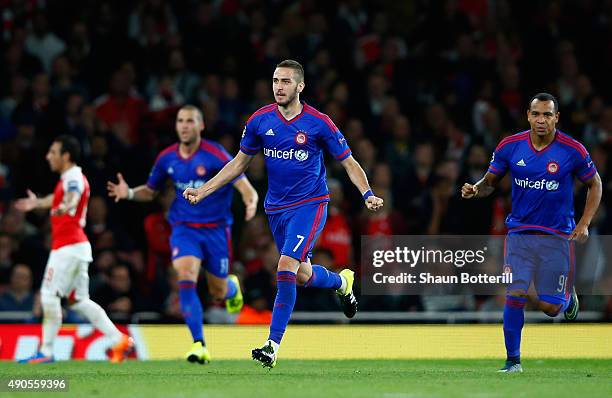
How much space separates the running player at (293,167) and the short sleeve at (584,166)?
2.02m

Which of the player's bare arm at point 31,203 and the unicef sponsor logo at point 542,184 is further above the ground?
Result: the unicef sponsor logo at point 542,184

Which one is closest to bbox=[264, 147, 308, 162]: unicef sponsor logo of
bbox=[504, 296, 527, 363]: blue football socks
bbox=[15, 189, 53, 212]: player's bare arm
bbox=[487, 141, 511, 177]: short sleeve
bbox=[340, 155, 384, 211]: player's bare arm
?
bbox=[340, 155, 384, 211]: player's bare arm

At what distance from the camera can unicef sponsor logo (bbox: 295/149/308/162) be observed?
36.0ft

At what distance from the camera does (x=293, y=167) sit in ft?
36.0

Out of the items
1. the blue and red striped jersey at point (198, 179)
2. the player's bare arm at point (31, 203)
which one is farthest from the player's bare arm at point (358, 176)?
the player's bare arm at point (31, 203)

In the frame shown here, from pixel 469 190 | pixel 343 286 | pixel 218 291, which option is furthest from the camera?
pixel 218 291

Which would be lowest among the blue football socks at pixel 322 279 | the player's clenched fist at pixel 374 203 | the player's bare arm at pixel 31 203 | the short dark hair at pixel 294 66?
the blue football socks at pixel 322 279

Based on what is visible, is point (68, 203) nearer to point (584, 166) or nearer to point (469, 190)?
point (469, 190)

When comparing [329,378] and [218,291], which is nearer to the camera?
[329,378]

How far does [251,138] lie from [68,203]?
254 centimetres

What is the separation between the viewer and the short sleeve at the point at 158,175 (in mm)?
13281

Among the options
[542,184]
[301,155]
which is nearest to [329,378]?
[301,155]

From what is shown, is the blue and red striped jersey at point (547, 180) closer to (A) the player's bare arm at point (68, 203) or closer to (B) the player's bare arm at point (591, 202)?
(B) the player's bare arm at point (591, 202)

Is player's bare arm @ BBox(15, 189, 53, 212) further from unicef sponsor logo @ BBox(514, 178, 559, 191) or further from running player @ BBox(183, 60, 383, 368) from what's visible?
unicef sponsor logo @ BBox(514, 178, 559, 191)
